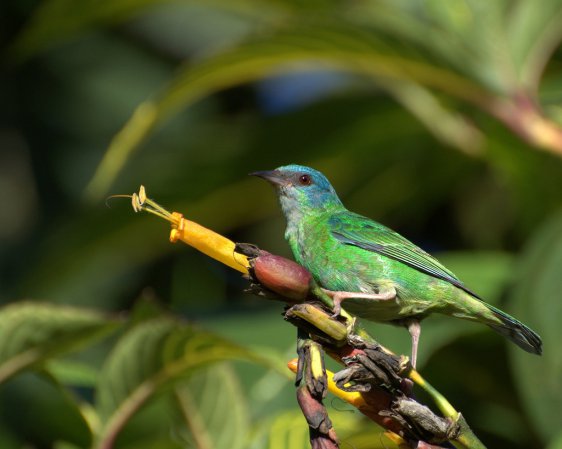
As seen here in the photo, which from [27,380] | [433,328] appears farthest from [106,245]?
[433,328]

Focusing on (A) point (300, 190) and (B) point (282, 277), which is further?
(A) point (300, 190)

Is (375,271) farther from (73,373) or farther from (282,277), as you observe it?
(282,277)

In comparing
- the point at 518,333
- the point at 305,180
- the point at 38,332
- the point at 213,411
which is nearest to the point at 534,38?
the point at 305,180

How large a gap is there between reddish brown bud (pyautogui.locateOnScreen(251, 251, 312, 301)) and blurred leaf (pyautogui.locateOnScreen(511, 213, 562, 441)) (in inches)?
69.3

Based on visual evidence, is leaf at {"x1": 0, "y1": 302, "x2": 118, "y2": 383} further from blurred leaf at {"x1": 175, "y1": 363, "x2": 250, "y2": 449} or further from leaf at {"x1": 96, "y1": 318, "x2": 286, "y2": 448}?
blurred leaf at {"x1": 175, "y1": 363, "x2": 250, "y2": 449}

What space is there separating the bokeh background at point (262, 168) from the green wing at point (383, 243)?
447 mm

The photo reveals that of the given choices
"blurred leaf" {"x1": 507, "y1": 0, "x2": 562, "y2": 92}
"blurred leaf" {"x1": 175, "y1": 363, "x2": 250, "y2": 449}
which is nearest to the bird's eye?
"blurred leaf" {"x1": 175, "y1": 363, "x2": 250, "y2": 449}

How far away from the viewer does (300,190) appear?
3527 mm

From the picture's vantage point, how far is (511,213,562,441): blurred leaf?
3.16m

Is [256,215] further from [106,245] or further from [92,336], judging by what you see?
[92,336]

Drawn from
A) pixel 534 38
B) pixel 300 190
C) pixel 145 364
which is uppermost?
pixel 534 38

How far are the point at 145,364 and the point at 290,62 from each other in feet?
5.74

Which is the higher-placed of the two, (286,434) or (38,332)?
(38,332)

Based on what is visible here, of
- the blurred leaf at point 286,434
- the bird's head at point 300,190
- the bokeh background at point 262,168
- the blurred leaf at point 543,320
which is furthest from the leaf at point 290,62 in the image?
the blurred leaf at point 286,434
